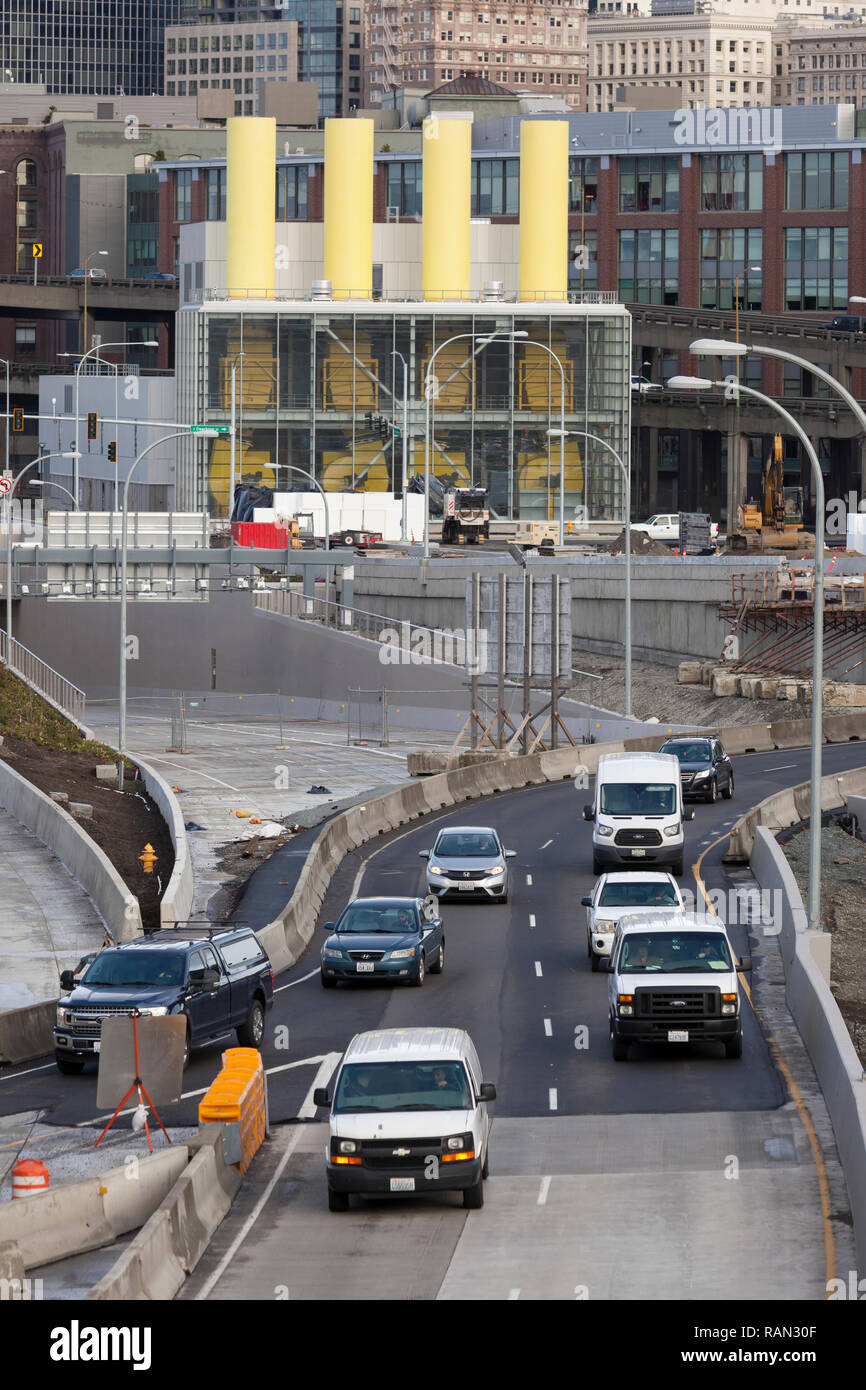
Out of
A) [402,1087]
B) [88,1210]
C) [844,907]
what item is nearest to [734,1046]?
[402,1087]

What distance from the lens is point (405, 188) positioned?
159 m

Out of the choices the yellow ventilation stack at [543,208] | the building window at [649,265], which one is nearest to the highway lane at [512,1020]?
the yellow ventilation stack at [543,208]

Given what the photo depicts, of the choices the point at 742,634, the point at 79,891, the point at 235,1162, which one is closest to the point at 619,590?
the point at 742,634

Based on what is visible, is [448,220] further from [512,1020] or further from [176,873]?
[512,1020]

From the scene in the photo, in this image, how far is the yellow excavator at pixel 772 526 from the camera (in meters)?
103

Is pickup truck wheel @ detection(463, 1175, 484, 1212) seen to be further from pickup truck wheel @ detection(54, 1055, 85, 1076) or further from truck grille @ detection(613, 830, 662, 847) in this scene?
truck grille @ detection(613, 830, 662, 847)

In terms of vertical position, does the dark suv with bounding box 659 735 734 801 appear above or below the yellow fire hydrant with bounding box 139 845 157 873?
above

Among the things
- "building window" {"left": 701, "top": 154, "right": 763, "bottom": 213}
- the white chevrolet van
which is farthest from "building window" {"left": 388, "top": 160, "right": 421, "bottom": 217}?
the white chevrolet van

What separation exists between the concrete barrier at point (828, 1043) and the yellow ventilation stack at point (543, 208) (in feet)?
291

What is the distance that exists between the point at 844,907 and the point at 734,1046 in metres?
18.5

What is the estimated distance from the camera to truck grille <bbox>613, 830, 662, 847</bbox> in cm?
4406

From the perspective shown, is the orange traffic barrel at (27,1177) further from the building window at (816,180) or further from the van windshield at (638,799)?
the building window at (816,180)

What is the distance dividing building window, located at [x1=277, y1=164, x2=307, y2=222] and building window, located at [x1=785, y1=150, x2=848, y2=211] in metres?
36.5
